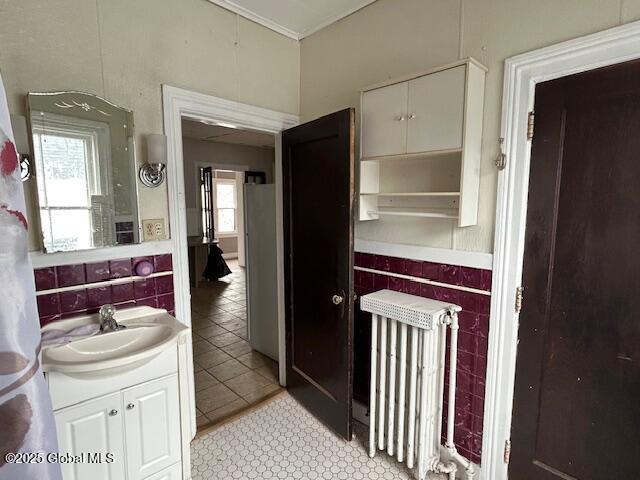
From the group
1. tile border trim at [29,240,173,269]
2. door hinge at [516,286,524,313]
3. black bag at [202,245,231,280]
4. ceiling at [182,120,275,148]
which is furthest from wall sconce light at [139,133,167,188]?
black bag at [202,245,231,280]

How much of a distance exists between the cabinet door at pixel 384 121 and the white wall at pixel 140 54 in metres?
0.83

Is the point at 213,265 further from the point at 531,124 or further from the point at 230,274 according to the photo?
the point at 531,124

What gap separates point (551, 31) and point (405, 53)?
696mm

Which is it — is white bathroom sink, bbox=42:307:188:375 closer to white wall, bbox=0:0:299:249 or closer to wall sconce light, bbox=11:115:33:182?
white wall, bbox=0:0:299:249

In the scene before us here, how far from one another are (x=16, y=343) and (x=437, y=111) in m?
1.64

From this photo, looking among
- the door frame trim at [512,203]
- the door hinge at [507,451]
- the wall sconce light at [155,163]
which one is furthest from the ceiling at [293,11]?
the door hinge at [507,451]

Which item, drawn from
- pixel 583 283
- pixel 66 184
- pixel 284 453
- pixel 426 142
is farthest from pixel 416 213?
pixel 66 184

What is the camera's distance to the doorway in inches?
109

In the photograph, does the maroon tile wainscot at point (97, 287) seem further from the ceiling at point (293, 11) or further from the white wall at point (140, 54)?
the ceiling at point (293, 11)

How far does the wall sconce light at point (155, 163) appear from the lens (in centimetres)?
172

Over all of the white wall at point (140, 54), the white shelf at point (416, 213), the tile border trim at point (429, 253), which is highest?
the white wall at point (140, 54)

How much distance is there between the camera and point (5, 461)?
67 cm

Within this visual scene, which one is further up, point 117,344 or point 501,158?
point 501,158

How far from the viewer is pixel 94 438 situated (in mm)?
1355
